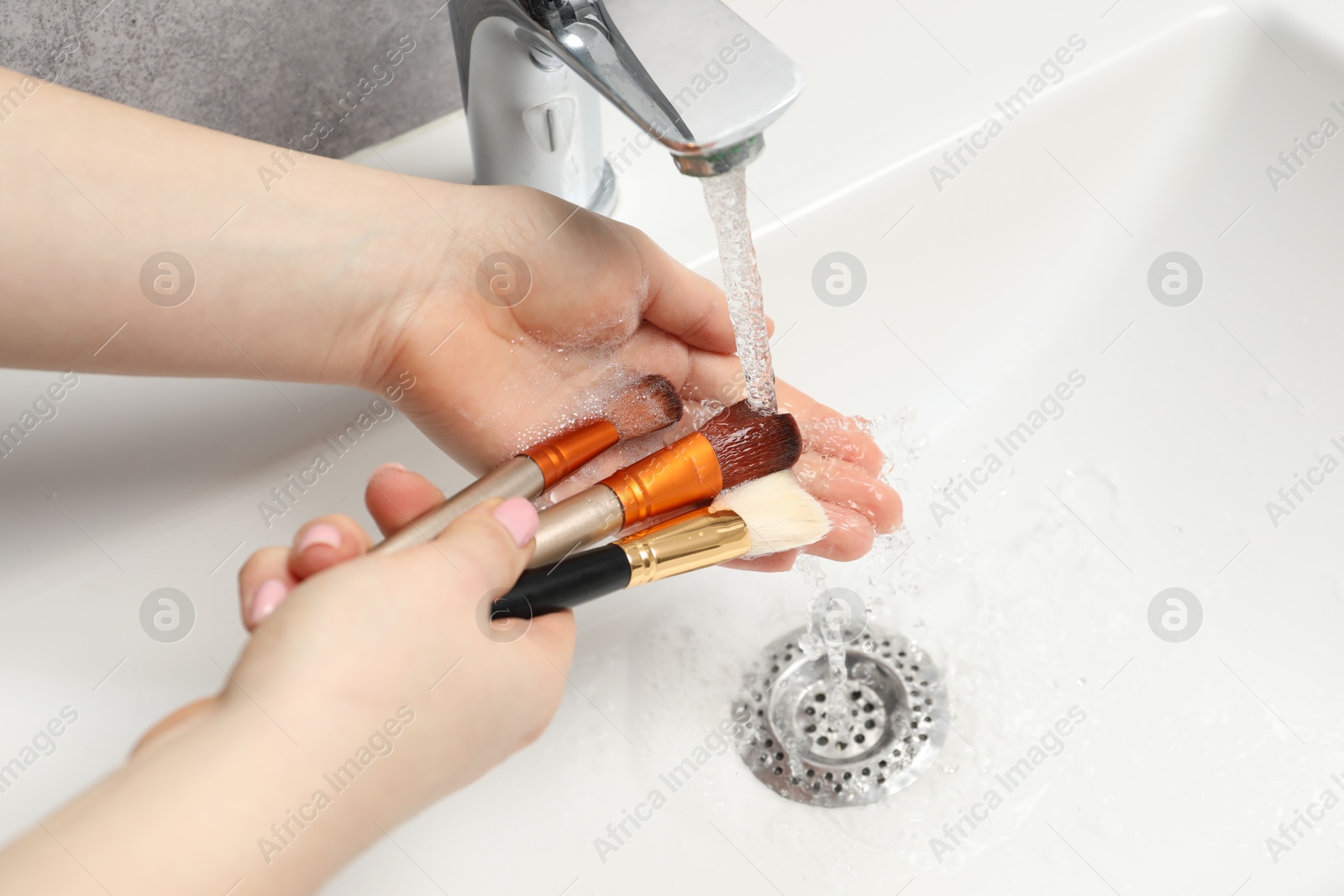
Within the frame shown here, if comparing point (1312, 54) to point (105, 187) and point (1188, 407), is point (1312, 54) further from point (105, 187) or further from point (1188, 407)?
point (105, 187)

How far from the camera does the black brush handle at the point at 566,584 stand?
1.16 feet

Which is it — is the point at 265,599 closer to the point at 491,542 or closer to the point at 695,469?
the point at 491,542

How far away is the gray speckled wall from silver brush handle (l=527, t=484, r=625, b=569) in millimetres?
253

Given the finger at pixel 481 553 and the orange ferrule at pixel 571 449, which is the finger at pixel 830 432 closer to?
the orange ferrule at pixel 571 449

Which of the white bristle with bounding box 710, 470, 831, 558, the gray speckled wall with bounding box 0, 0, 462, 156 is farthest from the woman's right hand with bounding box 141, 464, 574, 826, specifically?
the gray speckled wall with bounding box 0, 0, 462, 156

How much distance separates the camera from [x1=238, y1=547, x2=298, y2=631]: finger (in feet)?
1.04

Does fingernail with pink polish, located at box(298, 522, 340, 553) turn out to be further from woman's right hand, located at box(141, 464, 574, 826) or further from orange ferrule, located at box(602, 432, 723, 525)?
orange ferrule, located at box(602, 432, 723, 525)

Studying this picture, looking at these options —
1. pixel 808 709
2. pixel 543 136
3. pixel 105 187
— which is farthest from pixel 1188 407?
pixel 105 187

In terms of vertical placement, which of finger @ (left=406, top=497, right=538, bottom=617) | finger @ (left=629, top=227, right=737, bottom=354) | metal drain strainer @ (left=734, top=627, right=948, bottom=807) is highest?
finger @ (left=629, top=227, right=737, bottom=354)

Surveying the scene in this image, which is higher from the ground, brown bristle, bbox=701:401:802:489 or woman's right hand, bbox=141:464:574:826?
brown bristle, bbox=701:401:802:489

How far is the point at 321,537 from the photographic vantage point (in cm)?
33

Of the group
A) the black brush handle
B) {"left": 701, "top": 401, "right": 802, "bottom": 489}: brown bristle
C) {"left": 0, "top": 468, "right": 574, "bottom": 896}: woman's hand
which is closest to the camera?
{"left": 0, "top": 468, "right": 574, "bottom": 896}: woman's hand

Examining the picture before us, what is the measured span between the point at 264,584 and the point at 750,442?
0.72 ft

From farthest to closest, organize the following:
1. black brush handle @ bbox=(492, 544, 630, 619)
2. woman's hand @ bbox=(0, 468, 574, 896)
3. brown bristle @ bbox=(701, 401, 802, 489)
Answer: brown bristle @ bbox=(701, 401, 802, 489)
black brush handle @ bbox=(492, 544, 630, 619)
woman's hand @ bbox=(0, 468, 574, 896)
